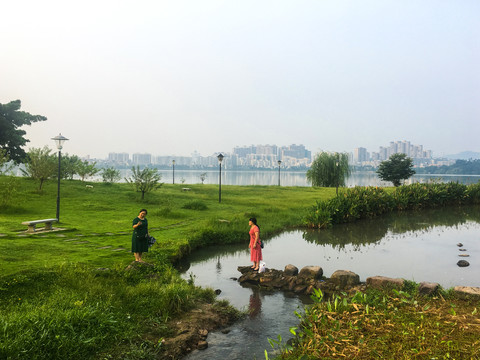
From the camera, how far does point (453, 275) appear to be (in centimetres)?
1392

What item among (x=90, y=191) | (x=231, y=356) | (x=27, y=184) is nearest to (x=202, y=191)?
(x=90, y=191)

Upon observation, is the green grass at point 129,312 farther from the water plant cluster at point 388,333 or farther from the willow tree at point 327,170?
Result: the willow tree at point 327,170

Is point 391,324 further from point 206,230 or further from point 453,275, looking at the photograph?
point 206,230

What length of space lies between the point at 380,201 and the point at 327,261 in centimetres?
1696

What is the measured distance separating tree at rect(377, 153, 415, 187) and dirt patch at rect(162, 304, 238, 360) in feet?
199

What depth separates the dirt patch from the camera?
7.81m

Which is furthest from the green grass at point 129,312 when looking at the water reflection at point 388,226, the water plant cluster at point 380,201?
the water plant cluster at point 380,201

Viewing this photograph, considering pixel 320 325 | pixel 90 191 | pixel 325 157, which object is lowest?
pixel 320 325

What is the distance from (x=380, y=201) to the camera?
31156 mm

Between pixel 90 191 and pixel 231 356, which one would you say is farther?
pixel 90 191

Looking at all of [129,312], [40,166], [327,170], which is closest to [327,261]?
[129,312]

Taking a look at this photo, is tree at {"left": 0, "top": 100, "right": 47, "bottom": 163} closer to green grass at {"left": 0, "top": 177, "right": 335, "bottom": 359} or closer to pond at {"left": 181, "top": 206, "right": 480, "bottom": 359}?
green grass at {"left": 0, "top": 177, "right": 335, "bottom": 359}

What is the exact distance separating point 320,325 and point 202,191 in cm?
3413

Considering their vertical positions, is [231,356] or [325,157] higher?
[325,157]
